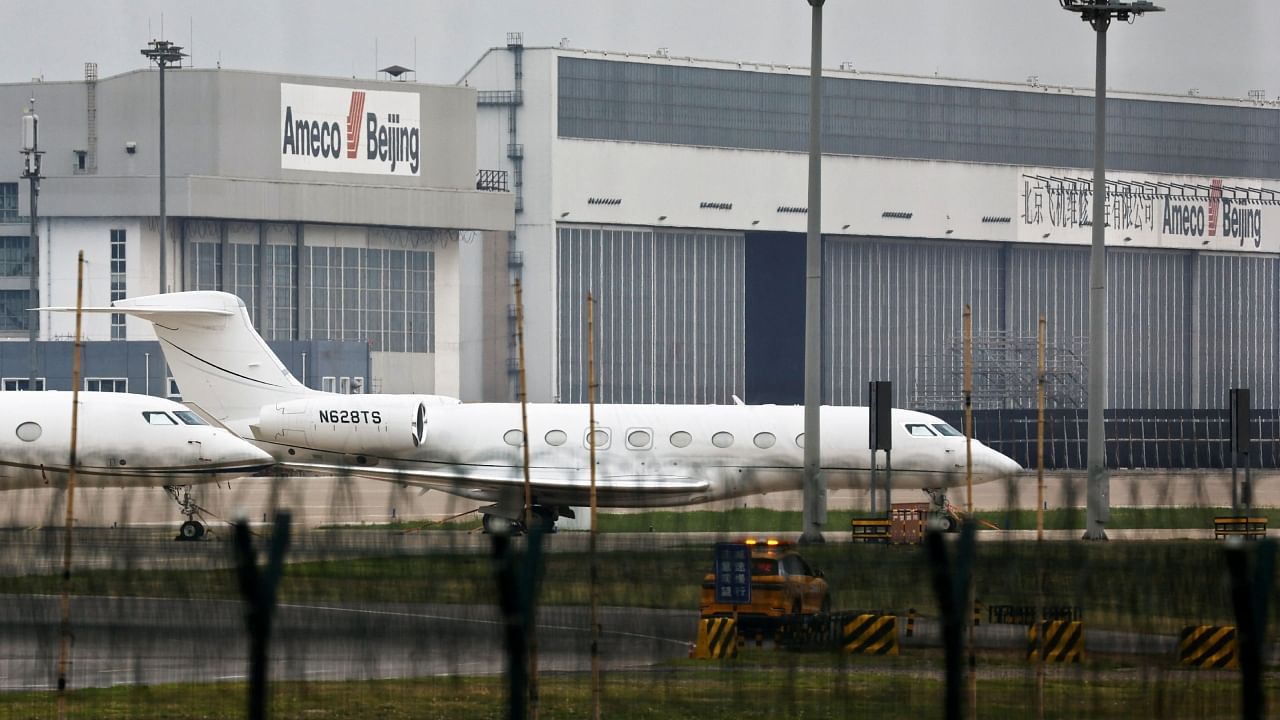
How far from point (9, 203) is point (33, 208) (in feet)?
62.9

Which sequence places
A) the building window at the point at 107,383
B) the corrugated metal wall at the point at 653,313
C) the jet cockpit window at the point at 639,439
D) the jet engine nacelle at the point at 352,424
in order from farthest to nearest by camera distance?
1. the corrugated metal wall at the point at 653,313
2. the building window at the point at 107,383
3. the jet cockpit window at the point at 639,439
4. the jet engine nacelle at the point at 352,424

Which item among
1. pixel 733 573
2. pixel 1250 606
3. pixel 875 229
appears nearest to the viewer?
pixel 1250 606

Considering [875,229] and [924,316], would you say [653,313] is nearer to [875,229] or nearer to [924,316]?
[875,229]

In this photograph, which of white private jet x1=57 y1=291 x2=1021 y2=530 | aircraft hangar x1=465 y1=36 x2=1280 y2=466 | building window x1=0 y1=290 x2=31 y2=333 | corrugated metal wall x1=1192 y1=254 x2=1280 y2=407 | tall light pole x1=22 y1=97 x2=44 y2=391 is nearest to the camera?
white private jet x1=57 y1=291 x2=1021 y2=530

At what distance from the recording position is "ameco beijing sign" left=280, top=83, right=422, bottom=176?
3553 inches

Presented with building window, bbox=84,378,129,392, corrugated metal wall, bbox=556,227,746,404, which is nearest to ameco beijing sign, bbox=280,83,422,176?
corrugated metal wall, bbox=556,227,746,404

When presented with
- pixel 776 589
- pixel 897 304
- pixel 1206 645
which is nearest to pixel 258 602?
pixel 776 589

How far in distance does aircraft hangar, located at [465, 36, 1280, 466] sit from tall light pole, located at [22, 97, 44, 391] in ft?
82.1

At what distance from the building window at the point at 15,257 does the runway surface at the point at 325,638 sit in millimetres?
84763

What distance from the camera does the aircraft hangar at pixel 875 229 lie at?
98.5 metres

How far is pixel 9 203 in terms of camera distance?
90938 mm

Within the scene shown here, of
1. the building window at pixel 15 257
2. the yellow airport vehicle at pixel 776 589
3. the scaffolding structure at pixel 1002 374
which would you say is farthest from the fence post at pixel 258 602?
the scaffolding structure at pixel 1002 374

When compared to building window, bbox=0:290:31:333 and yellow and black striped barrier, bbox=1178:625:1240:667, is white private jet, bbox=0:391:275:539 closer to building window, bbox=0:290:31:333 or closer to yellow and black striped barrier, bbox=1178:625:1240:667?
yellow and black striped barrier, bbox=1178:625:1240:667

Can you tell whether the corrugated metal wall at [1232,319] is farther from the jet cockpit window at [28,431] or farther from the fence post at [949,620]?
the fence post at [949,620]
